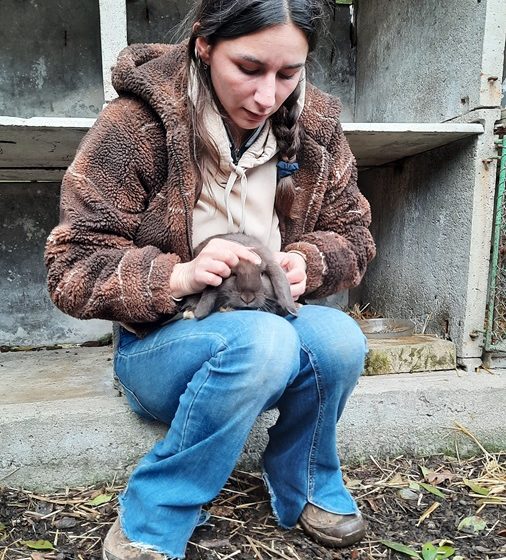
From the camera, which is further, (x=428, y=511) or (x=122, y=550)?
(x=428, y=511)

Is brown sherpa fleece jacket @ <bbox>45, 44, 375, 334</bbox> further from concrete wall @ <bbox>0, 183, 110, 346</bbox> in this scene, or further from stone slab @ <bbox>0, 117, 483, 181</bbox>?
concrete wall @ <bbox>0, 183, 110, 346</bbox>

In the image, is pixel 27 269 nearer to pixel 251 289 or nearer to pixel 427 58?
pixel 251 289

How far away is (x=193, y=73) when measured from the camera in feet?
5.00

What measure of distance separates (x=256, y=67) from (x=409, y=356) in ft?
4.75

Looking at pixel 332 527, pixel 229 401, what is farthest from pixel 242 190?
pixel 332 527

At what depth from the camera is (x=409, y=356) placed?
234 cm

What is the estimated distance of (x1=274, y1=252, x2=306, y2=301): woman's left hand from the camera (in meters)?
1.62

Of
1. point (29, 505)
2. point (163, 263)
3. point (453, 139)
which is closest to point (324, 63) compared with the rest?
point (453, 139)

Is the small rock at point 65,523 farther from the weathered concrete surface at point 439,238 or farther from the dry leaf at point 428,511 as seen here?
the weathered concrete surface at point 439,238

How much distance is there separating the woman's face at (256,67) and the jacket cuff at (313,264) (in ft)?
1.37

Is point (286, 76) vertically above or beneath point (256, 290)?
above

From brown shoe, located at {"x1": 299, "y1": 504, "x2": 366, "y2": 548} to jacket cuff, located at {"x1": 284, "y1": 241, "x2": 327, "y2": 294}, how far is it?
2.18 ft

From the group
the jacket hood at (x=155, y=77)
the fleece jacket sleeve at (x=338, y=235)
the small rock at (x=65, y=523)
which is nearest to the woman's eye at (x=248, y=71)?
the jacket hood at (x=155, y=77)

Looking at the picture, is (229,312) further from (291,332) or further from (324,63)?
(324,63)
